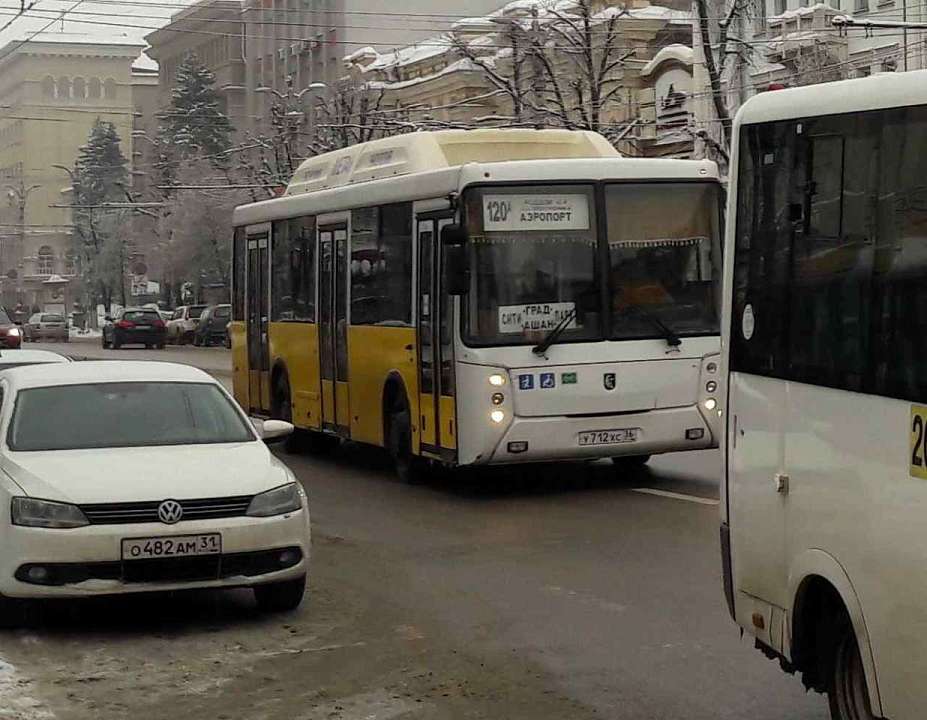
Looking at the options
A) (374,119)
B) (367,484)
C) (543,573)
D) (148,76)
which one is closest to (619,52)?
(374,119)

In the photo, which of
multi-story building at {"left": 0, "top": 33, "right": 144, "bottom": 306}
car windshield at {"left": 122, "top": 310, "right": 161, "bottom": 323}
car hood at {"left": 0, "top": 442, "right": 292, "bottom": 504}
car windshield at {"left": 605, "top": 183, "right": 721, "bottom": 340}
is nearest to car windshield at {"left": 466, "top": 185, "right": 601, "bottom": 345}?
car windshield at {"left": 605, "top": 183, "right": 721, "bottom": 340}

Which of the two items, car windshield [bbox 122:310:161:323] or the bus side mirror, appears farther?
car windshield [bbox 122:310:161:323]

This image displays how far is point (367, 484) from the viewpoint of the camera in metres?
17.3

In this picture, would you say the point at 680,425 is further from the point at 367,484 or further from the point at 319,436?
the point at 319,436

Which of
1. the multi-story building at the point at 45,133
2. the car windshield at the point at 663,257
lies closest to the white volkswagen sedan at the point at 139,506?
the car windshield at the point at 663,257

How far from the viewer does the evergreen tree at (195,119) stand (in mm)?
101688

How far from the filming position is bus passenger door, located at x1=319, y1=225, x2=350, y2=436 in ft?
59.5

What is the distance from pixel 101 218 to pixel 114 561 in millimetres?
99268

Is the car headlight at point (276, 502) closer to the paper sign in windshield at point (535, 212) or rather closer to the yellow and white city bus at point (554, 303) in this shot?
the yellow and white city bus at point (554, 303)

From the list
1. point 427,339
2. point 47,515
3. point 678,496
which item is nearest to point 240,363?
point 427,339

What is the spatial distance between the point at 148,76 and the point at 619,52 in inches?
4171

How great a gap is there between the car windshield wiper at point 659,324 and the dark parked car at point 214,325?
52450 millimetres

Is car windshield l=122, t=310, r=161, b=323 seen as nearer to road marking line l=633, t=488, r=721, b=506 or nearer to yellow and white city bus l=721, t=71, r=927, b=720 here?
road marking line l=633, t=488, r=721, b=506

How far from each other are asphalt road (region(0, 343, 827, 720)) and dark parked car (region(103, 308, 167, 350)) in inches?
2240
